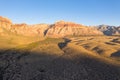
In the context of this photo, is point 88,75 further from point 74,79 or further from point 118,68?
point 118,68

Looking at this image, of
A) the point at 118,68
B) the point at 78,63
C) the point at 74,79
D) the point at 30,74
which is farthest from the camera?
the point at 78,63

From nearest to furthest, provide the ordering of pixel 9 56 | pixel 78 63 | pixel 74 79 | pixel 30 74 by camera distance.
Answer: pixel 74 79 < pixel 30 74 < pixel 78 63 < pixel 9 56

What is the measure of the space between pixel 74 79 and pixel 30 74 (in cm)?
2350

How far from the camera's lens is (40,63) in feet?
458

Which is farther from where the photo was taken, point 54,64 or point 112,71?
point 54,64

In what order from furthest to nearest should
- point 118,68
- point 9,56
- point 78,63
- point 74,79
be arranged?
point 9,56, point 78,63, point 118,68, point 74,79

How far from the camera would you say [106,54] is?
7219 inches

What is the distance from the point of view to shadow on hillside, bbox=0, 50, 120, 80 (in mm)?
115688

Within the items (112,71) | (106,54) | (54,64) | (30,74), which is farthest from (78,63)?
(106,54)

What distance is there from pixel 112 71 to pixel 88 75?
13.9 meters

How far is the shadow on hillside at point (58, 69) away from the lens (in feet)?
380

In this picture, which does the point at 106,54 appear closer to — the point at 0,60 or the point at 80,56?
the point at 80,56

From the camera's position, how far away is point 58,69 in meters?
127

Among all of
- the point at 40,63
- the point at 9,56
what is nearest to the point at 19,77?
the point at 40,63
